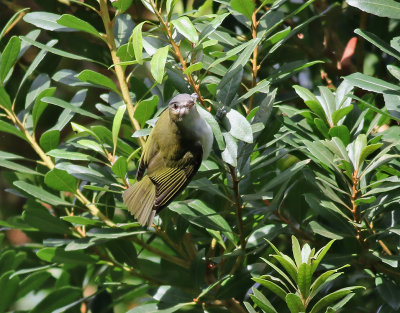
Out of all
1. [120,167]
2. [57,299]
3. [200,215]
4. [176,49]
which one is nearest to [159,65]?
[176,49]

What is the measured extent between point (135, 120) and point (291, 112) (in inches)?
21.2

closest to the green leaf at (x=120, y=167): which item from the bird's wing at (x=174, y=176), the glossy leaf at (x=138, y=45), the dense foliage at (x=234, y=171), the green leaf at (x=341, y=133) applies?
the dense foliage at (x=234, y=171)

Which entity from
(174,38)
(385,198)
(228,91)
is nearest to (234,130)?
(228,91)

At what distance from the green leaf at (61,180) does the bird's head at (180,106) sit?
0.42 m

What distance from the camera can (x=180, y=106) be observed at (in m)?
2.30

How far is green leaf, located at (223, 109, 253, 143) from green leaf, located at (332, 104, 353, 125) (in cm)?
36

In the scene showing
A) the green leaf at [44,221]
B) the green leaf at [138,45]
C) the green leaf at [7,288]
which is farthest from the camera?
the green leaf at [7,288]

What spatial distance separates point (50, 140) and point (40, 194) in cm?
20

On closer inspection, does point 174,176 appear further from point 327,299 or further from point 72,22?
point 327,299

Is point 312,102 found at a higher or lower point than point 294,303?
higher

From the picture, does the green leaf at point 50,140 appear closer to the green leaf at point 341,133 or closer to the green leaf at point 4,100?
the green leaf at point 4,100

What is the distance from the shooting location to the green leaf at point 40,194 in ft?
7.69

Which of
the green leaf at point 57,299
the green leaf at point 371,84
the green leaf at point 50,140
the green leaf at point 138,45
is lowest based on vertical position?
the green leaf at point 57,299

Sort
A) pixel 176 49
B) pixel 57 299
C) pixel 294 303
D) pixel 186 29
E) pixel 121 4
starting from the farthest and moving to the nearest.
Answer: pixel 57 299, pixel 121 4, pixel 176 49, pixel 186 29, pixel 294 303
